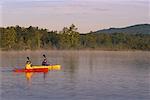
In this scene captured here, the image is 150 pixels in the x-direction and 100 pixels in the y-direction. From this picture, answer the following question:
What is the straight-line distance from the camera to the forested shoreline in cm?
9969

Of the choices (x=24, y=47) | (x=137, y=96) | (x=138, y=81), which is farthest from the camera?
(x=24, y=47)

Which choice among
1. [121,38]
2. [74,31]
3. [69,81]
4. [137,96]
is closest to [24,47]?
[74,31]

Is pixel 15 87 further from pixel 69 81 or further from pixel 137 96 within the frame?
pixel 137 96

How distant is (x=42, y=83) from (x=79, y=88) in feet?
10.8

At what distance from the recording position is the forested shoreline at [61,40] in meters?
99.7

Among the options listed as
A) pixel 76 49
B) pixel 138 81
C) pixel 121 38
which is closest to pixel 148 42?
pixel 121 38

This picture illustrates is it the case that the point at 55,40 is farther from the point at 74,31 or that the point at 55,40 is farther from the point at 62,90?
the point at 62,90

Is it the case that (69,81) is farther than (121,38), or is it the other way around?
(121,38)

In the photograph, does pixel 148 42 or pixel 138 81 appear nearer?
pixel 138 81

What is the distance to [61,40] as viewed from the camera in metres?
113

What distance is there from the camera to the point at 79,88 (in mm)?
24094

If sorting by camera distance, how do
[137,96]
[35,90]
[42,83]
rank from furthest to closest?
[42,83] < [35,90] < [137,96]

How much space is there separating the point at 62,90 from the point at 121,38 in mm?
117478

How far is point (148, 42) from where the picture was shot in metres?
134
